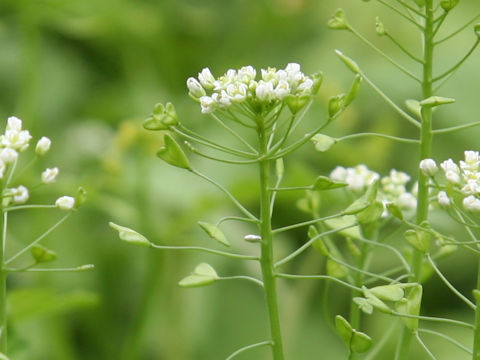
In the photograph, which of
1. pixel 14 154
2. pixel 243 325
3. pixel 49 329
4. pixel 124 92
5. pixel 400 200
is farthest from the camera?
pixel 124 92

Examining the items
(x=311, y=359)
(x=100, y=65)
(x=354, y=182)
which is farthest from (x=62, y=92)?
(x=354, y=182)

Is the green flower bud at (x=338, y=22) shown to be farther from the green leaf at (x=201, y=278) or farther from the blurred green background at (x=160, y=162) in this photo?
the blurred green background at (x=160, y=162)

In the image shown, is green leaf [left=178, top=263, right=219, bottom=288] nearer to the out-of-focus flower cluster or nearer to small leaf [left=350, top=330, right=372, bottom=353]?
small leaf [left=350, top=330, right=372, bottom=353]

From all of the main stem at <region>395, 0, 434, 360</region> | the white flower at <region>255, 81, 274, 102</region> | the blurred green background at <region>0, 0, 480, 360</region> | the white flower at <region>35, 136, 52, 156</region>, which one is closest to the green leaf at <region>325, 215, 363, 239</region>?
the main stem at <region>395, 0, 434, 360</region>

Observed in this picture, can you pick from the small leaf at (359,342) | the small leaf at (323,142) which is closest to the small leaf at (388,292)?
the small leaf at (359,342)

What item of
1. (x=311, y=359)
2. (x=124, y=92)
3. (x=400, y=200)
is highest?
(x=124, y=92)

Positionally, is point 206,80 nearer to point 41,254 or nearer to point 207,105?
point 207,105

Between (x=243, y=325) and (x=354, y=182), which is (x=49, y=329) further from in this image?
(x=354, y=182)

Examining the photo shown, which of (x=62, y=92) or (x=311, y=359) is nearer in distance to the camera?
(x=311, y=359)
